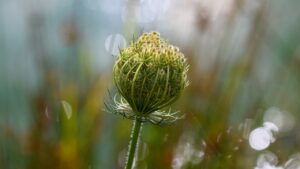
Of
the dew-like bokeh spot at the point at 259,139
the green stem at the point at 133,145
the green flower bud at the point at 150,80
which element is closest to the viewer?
the green stem at the point at 133,145

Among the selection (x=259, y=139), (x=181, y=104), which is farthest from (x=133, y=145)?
(x=181, y=104)

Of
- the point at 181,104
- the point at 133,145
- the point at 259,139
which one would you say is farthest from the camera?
the point at 181,104

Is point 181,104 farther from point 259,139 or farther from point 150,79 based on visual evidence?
point 150,79

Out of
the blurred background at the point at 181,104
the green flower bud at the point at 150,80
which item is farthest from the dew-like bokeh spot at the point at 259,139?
the green flower bud at the point at 150,80

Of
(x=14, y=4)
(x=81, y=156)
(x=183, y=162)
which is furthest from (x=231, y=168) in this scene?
(x=14, y=4)

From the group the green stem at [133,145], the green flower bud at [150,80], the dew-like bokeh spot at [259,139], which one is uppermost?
the green flower bud at [150,80]

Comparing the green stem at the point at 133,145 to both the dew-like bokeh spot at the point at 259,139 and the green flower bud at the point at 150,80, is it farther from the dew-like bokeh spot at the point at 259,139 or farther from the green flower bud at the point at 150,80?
the dew-like bokeh spot at the point at 259,139

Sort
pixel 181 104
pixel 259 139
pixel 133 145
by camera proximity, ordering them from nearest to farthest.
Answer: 1. pixel 133 145
2. pixel 259 139
3. pixel 181 104
